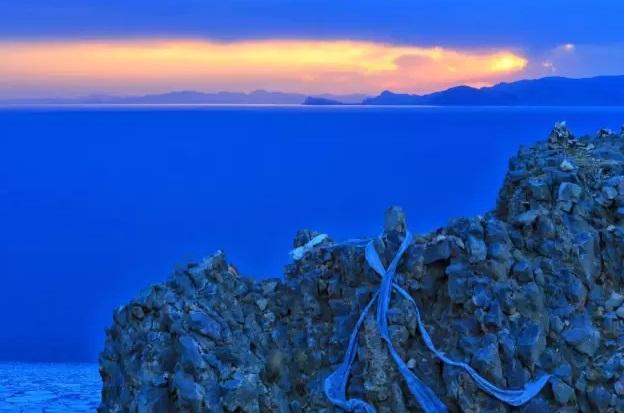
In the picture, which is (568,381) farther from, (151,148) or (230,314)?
(151,148)

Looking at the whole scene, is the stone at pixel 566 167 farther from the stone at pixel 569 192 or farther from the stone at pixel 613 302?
the stone at pixel 613 302

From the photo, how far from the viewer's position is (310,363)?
5.36m

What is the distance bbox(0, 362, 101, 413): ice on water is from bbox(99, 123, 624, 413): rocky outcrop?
490 centimetres

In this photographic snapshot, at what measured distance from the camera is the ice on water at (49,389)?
9820 mm

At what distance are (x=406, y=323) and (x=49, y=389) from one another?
736cm

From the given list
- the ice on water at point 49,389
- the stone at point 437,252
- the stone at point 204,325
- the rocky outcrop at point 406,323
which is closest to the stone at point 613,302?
the rocky outcrop at point 406,323

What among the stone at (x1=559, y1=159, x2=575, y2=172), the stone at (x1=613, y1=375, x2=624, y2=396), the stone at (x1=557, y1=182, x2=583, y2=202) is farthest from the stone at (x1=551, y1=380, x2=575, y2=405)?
the stone at (x1=559, y1=159, x2=575, y2=172)

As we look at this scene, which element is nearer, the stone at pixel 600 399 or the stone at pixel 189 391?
the stone at pixel 189 391

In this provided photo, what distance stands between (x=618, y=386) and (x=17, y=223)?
97.1 ft

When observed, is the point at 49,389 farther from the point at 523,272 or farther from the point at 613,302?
the point at 613,302

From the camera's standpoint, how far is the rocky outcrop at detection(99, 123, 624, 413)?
495 cm

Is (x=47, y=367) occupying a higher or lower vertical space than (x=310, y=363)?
lower

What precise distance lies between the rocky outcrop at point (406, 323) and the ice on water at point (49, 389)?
16.1 ft

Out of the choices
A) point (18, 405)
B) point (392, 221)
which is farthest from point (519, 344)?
point (18, 405)
